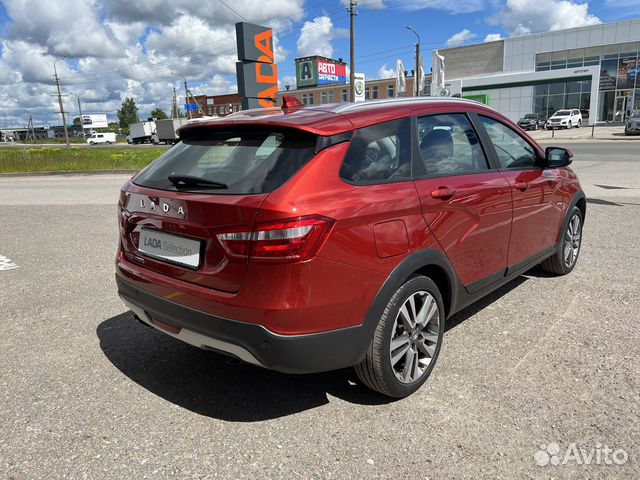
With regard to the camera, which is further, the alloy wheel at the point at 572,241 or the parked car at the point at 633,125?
the parked car at the point at 633,125

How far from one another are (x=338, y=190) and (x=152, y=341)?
7.18 ft

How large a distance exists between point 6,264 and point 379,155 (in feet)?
17.4

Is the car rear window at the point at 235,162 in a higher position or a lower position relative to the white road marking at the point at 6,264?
higher

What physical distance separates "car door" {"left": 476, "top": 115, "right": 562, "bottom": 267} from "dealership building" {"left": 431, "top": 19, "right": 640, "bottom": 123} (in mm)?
43737

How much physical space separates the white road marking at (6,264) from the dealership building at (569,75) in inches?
1749

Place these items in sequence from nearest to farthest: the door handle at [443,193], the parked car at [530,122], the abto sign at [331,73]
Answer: the door handle at [443,193] → the parked car at [530,122] → the abto sign at [331,73]

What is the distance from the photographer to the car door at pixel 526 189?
12.2ft

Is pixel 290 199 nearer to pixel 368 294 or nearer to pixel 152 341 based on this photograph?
pixel 368 294

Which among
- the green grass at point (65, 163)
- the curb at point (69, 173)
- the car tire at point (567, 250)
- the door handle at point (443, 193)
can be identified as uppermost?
the door handle at point (443, 193)

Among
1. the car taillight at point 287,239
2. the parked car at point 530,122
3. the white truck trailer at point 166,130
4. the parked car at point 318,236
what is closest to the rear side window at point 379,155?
the parked car at point 318,236

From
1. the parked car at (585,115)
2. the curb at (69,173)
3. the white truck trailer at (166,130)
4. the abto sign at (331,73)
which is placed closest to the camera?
the curb at (69,173)

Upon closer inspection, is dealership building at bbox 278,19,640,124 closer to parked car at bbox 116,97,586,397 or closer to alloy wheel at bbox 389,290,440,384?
parked car at bbox 116,97,586,397

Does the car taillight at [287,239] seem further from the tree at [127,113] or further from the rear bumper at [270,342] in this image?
the tree at [127,113]

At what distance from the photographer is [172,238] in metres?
2.65
